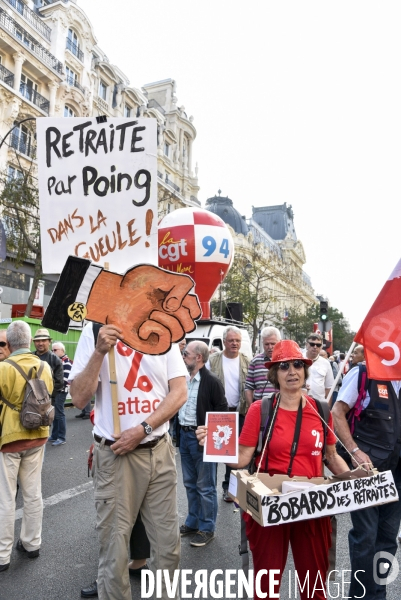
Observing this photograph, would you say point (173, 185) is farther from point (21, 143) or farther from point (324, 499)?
point (324, 499)

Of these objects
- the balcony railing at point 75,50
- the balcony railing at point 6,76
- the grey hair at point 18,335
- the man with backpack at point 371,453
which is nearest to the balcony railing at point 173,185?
the balcony railing at point 75,50

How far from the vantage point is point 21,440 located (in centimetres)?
378

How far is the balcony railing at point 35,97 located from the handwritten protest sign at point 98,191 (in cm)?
2714

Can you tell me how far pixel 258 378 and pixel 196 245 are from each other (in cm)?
562

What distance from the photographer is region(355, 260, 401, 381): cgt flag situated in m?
3.02

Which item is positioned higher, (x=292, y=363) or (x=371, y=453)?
(x=292, y=363)

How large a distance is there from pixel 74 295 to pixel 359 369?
1872 millimetres

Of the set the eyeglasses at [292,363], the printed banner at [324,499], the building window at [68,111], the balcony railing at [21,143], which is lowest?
the printed banner at [324,499]

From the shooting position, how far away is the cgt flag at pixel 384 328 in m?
3.02

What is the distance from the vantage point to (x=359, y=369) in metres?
3.16

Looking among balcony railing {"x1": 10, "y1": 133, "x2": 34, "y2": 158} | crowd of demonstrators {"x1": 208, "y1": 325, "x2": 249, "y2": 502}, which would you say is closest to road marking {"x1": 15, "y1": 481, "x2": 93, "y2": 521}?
crowd of demonstrators {"x1": 208, "y1": 325, "x2": 249, "y2": 502}

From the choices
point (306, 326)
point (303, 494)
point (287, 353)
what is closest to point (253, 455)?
point (303, 494)

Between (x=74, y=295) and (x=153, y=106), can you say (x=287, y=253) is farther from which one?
(x=74, y=295)

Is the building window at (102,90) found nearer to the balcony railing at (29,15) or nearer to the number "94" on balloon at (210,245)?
the balcony railing at (29,15)
